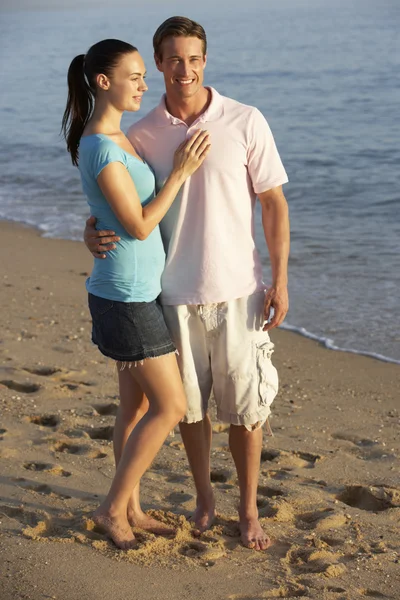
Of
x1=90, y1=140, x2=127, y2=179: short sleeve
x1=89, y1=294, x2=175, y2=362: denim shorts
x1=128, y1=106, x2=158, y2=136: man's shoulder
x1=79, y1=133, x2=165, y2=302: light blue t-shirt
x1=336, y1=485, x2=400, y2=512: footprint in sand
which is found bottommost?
x1=336, y1=485, x2=400, y2=512: footprint in sand

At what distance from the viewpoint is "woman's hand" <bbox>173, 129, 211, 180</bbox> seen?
3.41m

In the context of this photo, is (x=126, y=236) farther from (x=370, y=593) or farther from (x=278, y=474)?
(x=278, y=474)

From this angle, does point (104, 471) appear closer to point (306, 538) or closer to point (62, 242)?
point (306, 538)

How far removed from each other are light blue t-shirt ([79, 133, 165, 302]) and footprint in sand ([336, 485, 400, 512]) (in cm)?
163

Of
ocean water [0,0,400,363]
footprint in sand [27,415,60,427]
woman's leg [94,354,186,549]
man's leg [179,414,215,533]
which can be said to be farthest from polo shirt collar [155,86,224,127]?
ocean water [0,0,400,363]

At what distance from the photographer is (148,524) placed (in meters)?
3.80

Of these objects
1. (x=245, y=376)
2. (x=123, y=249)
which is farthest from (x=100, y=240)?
(x=245, y=376)

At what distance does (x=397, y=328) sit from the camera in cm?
729

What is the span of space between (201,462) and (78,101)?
160 cm

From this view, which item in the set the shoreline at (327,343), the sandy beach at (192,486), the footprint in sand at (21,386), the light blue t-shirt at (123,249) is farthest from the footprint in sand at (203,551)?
the shoreline at (327,343)

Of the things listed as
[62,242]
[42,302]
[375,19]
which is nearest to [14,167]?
[62,242]

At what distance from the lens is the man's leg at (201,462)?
3828 mm

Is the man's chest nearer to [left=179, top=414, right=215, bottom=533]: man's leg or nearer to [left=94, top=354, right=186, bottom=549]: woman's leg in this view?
[left=94, top=354, right=186, bottom=549]: woman's leg

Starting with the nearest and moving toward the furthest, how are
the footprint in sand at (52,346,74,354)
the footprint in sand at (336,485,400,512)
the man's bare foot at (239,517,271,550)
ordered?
the man's bare foot at (239,517,271,550)
the footprint in sand at (336,485,400,512)
the footprint in sand at (52,346,74,354)
